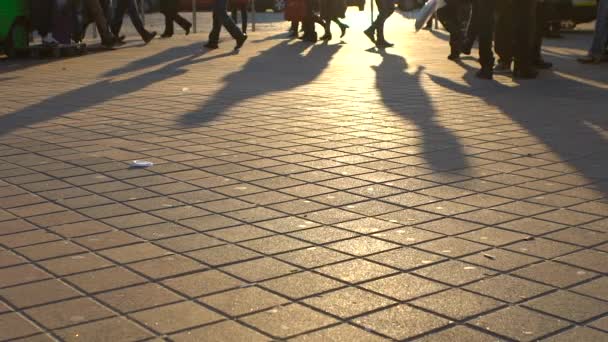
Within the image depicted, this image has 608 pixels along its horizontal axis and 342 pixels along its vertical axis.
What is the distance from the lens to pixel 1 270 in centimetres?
491

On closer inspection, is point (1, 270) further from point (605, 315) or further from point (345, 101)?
point (345, 101)

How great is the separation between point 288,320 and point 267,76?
942 centimetres

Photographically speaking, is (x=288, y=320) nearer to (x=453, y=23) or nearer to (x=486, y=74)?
(x=486, y=74)

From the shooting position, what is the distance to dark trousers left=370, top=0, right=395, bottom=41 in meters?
18.2

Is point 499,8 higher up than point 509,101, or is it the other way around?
point 499,8

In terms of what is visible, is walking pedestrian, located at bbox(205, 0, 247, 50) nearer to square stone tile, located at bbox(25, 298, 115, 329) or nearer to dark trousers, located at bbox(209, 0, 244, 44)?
dark trousers, located at bbox(209, 0, 244, 44)

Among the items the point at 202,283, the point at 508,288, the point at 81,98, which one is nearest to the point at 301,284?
the point at 202,283

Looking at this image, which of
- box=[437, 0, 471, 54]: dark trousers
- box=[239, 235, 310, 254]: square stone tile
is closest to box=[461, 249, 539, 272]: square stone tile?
box=[239, 235, 310, 254]: square stone tile

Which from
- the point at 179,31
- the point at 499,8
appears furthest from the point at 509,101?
the point at 179,31

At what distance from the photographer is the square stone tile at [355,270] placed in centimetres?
480

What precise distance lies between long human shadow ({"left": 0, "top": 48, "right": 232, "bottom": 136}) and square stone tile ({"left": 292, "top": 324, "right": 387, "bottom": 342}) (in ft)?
18.0

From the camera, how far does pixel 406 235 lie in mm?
5531

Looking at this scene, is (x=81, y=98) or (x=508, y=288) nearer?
(x=508, y=288)

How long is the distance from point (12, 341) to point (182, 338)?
0.64 meters
